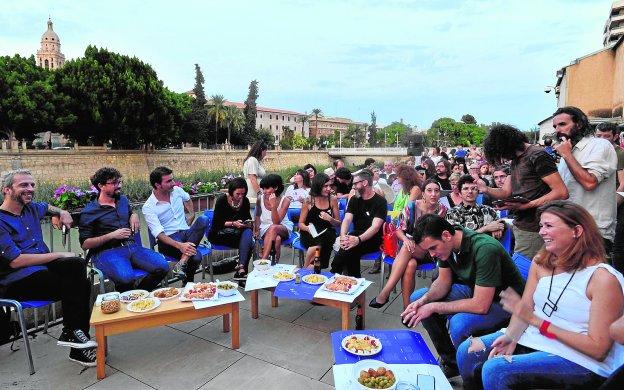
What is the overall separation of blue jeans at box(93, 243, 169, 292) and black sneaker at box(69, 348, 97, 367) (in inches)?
30.3

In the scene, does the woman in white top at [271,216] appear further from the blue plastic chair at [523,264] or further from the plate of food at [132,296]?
the blue plastic chair at [523,264]

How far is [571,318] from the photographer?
1825mm

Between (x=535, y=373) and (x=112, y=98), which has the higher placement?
(x=112, y=98)

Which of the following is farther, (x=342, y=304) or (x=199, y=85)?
(x=199, y=85)

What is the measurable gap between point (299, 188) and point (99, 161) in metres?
27.7

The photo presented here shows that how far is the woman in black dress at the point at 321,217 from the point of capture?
14.6ft

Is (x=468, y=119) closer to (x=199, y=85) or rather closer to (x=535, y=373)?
(x=199, y=85)

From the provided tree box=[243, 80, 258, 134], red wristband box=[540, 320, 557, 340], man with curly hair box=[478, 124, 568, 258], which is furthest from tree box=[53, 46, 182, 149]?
red wristband box=[540, 320, 557, 340]

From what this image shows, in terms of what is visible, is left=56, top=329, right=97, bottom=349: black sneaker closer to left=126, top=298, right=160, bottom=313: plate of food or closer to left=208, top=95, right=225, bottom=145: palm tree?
left=126, top=298, right=160, bottom=313: plate of food

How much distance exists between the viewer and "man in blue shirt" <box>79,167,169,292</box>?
11.9 ft

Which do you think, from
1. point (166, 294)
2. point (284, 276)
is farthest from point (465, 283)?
point (166, 294)

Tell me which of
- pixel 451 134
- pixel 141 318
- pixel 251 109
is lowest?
pixel 141 318

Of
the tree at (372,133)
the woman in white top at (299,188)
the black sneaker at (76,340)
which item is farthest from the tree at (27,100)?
the tree at (372,133)

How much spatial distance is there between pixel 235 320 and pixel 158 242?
1.81 m
